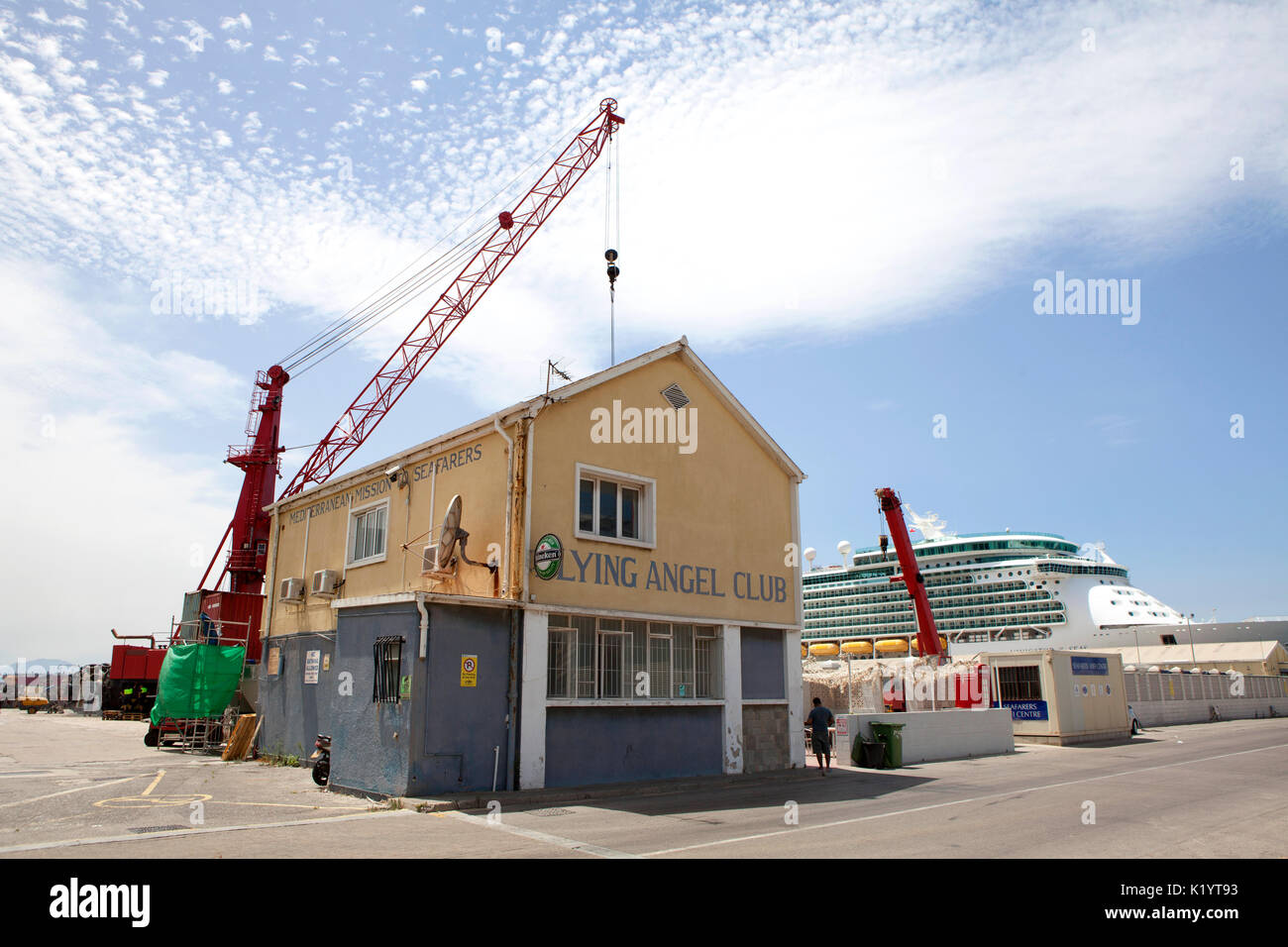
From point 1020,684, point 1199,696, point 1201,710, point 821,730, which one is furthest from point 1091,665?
point 1199,696

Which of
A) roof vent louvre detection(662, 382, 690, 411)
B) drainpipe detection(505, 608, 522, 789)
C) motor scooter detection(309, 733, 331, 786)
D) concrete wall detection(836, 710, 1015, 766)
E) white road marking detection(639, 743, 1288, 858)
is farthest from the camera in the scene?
concrete wall detection(836, 710, 1015, 766)

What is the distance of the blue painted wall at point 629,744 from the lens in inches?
621

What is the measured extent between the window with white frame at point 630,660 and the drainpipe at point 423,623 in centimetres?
255

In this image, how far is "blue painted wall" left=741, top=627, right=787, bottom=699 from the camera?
19625 millimetres

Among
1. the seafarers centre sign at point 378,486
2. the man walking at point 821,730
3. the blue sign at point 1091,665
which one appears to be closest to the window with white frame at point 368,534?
the seafarers centre sign at point 378,486

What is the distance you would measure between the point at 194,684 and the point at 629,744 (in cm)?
1469

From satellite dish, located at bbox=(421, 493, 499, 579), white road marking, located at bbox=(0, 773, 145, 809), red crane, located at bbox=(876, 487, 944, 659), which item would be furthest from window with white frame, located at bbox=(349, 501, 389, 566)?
red crane, located at bbox=(876, 487, 944, 659)

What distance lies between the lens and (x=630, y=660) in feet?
57.2

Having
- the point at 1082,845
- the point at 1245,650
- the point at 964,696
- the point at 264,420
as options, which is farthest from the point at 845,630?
the point at 1082,845

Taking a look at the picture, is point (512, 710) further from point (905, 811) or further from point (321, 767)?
point (905, 811)

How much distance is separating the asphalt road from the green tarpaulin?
3.82 metres

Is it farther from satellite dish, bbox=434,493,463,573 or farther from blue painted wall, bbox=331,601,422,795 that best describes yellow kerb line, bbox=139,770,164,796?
satellite dish, bbox=434,493,463,573
